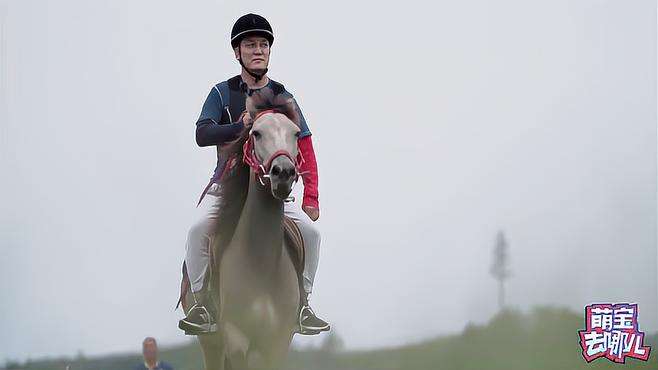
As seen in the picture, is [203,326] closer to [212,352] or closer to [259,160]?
[212,352]

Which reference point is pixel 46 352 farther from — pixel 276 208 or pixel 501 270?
pixel 501 270

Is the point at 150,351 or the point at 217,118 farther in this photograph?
the point at 150,351

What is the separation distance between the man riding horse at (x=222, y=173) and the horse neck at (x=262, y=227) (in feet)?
0.71

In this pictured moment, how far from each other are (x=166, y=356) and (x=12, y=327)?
0.91m

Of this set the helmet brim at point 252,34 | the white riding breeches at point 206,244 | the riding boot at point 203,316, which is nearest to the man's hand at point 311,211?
the white riding breeches at point 206,244

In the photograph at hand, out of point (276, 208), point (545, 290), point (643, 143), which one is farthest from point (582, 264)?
point (276, 208)

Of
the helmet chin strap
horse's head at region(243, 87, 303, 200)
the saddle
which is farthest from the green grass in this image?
horse's head at region(243, 87, 303, 200)

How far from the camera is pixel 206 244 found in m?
3.64

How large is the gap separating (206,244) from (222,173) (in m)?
0.35

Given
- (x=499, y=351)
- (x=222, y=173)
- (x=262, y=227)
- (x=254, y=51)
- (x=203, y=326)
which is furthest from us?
(x=499, y=351)

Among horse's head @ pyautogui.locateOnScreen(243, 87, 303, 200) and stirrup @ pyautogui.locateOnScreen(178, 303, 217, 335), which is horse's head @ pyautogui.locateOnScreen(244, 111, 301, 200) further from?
stirrup @ pyautogui.locateOnScreen(178, 303, 217, 335)

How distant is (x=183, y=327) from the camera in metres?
3.69

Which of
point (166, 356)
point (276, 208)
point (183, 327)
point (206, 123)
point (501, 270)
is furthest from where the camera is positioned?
point (501, 270)

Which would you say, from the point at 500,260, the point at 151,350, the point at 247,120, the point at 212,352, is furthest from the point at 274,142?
the point at 500,260
